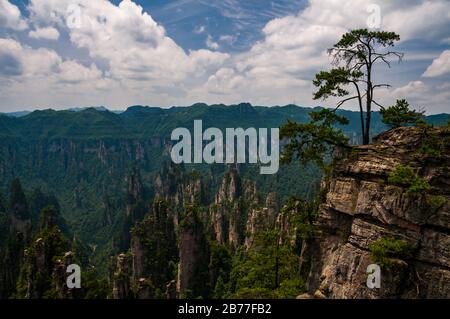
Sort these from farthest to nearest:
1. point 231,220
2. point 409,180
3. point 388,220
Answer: point 231,220 → point 388,220 → point 409,180

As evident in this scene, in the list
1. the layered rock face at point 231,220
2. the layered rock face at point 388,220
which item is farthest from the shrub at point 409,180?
the layered rock face at point 231,220

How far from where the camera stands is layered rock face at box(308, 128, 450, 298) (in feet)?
59.3

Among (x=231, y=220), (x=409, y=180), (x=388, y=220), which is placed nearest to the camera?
(x=409, y=180)

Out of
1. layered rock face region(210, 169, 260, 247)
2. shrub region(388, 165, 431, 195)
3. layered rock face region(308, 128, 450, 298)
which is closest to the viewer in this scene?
shrub region(388, 165, 431, 195)

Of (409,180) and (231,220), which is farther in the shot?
(231,220)

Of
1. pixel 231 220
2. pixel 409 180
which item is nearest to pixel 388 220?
pixel 409 180

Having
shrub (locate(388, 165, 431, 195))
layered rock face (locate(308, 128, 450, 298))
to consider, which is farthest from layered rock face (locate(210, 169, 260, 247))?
shrub (locate(388, 165, 431, 195))

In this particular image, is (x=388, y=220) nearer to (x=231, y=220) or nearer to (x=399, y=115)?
(x=399, y=115)

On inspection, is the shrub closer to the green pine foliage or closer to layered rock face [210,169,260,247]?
the green pine foliage

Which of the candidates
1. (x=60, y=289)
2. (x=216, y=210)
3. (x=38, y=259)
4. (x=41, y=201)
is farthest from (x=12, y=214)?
(x=60, y=289)

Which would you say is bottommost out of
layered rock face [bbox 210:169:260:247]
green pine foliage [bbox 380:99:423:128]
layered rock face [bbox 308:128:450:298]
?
layered rock face [bbox 210:169:260:247]

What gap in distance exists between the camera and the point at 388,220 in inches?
754

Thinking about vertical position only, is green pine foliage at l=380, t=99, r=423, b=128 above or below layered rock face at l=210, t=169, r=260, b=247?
above
